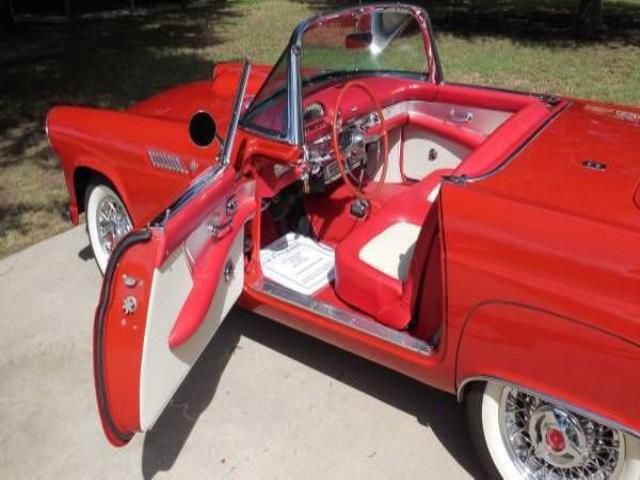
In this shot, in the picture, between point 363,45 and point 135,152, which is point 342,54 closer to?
point 363,45

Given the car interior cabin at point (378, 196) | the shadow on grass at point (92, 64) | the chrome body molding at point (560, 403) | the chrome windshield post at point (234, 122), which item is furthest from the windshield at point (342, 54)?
the shadow on grass at point (92, 64)

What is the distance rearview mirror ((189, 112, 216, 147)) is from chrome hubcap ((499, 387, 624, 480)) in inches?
55.5

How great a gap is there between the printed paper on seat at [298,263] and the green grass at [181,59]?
2.06 m

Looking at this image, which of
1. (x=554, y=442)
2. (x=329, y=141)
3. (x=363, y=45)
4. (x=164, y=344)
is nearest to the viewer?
(x=554, y=442)

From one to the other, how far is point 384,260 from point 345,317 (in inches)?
12.4

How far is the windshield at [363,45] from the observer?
9.98 ft

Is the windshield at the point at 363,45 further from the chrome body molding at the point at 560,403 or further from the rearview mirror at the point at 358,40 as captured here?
the chrome body molding at the point at 560,403

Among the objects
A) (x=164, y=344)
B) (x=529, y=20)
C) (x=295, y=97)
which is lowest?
(x=529, y=20)

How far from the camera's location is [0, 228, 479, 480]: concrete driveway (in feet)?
8.64

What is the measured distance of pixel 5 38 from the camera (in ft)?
35.4

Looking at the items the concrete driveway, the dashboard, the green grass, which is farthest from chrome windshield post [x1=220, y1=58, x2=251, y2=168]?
the green grass

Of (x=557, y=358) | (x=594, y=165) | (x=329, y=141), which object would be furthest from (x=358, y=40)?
(x=557, y=358)

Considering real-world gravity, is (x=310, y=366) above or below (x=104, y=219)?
below

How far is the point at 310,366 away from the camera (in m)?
3.14
